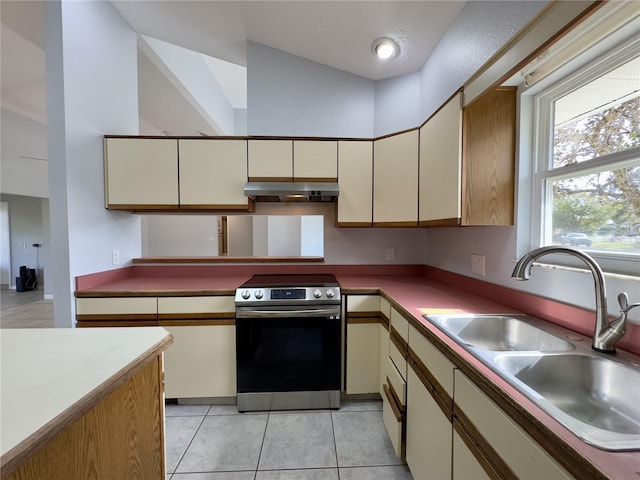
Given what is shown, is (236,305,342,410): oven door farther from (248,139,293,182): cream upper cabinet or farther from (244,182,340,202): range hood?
(248,139,293,182): cream upper cabinet

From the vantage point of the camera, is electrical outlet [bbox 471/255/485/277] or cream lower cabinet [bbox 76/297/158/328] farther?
cream lower cabinet [bbox 76/297/158/328]

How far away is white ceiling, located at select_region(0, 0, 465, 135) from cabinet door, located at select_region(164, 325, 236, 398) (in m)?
2.36

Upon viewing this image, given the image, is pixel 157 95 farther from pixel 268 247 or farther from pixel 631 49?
pixel 631 49

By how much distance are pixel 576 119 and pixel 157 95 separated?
4312 mm

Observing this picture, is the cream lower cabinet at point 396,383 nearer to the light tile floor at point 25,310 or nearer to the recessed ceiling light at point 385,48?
the recessed ceiling light at point 385,48

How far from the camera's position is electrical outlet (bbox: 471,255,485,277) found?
1.73m

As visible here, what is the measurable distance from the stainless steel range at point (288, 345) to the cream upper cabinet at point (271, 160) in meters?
0.85

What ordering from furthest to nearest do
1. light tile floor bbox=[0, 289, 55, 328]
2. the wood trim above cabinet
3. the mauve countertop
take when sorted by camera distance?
1. light tile floor bbox=[0, 289, 55, 328]
2. the wood trim above cabinet
3. the mauve countertop

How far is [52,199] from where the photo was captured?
178 centimetres

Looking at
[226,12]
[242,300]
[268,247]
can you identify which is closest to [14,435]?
[242,300]

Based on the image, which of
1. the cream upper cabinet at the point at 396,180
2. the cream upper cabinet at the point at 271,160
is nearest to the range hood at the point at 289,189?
the cream upper cabinet at the point at 271,160

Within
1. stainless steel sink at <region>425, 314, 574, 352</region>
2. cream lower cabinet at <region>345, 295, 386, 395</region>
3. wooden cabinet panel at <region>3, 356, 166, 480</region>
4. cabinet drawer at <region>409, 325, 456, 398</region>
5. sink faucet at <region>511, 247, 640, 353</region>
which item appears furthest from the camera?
cream lower cabinet at <region>345, 295, 386, 395</region>

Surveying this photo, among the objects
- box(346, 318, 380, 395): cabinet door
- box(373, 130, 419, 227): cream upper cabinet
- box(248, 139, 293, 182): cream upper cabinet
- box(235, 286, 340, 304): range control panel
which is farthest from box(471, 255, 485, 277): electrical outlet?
box(248, 139, 293, 182): cream upper cabinet

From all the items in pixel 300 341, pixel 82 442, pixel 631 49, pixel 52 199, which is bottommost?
pixel 300 341
